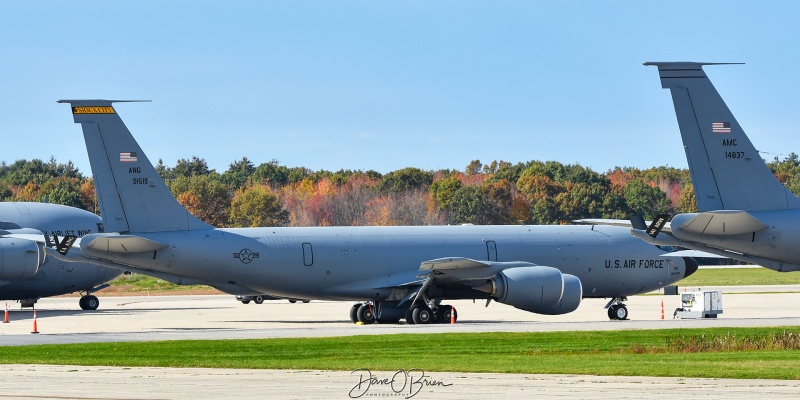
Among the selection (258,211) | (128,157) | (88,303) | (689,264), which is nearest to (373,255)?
(128,157)

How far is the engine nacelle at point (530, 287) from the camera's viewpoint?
161 ft

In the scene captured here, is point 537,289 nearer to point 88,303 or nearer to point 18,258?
point 18,258

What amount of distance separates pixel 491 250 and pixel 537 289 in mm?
3828

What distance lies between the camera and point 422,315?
164 feet

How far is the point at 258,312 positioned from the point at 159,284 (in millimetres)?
39044

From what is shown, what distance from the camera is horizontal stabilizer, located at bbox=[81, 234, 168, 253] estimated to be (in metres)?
44.8

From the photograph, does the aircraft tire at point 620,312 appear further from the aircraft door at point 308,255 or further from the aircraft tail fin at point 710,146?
the aircraft tail fin at point 710,146

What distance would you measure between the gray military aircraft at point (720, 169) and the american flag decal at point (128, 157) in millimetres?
19452

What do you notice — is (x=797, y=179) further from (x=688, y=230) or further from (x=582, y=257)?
(x=688, y=230)

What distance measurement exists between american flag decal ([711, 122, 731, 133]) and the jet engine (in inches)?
601

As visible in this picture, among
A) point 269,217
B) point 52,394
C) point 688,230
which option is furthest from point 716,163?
point 269,217

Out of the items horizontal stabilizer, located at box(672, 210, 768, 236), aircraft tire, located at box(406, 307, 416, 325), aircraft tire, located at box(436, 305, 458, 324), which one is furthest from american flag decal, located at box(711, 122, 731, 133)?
aircraft tire, located at box(406, 307, 416, 325)

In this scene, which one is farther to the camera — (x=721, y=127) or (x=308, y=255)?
(x=308, y=255)

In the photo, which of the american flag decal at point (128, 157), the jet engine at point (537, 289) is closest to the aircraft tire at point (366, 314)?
the jet engine at point (537, 289)
